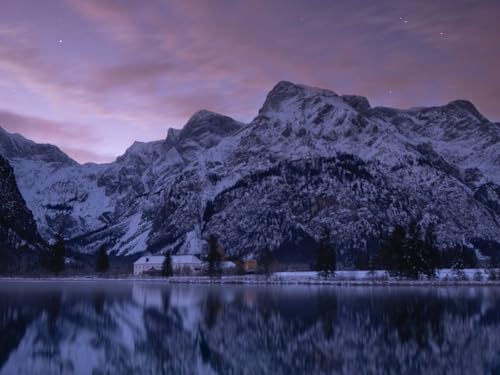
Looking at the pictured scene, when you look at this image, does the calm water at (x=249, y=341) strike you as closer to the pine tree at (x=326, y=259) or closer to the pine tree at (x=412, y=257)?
the pine tree at (x=412, y=257)

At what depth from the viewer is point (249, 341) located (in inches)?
1597

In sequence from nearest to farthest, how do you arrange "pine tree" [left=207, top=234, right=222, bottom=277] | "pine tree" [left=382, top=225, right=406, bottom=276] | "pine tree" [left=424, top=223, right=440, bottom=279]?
"pine tree" [left=382, top=225, right=406, bottom=276], "pine tree" [left=424, top=223, right=440, bottom=279], "pine tree" [left=207, top=234, right=222, bottom=277]

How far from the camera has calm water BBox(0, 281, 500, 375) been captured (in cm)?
3178

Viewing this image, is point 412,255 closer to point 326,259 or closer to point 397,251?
point 397,251

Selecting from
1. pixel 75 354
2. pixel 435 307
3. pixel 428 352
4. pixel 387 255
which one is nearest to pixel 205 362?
pixel 75 354

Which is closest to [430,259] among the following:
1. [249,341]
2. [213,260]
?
[213,260]

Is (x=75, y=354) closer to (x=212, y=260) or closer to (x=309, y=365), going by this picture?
(x=309, y=365)

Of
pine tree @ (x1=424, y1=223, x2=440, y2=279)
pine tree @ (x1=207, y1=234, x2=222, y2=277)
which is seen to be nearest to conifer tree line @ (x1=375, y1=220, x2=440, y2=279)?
pine tree @ (x1=424, y1=223, x2=440, y2=279)

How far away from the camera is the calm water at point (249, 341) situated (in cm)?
3178

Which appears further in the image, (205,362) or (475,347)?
(475,347)

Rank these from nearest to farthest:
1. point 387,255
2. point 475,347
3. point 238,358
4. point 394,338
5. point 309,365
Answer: point 309,365 < point 238,358 < point 475,347 < point 394,338 < point 387,255

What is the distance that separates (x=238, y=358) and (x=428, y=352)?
1176 cm

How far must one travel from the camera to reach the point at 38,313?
5716 cm

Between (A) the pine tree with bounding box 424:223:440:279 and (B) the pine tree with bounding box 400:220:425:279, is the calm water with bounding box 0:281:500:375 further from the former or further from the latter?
(A) the pine tree with bounding box 424:223:440:279
